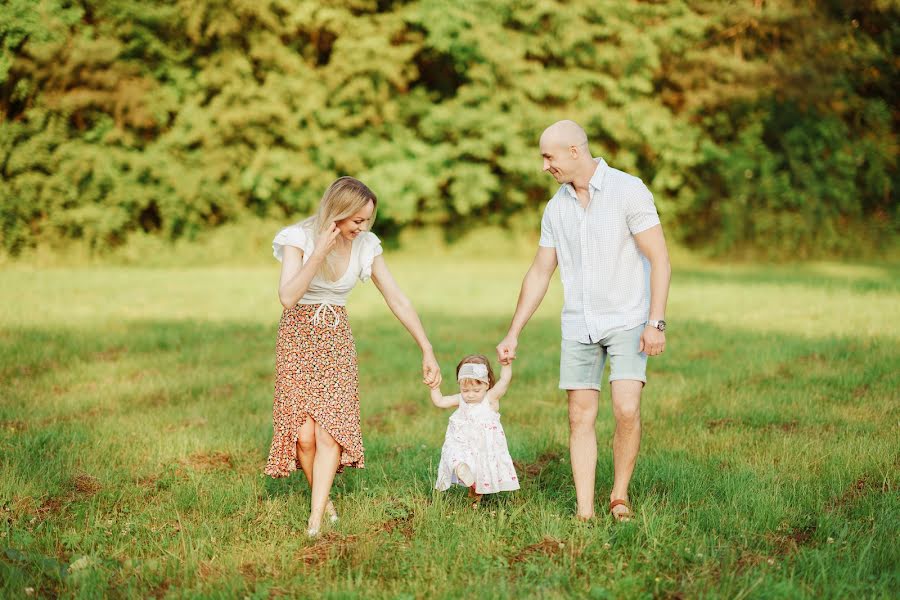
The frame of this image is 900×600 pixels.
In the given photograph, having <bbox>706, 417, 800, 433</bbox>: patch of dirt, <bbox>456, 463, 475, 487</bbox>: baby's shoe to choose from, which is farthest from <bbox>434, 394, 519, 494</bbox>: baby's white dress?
<bbox>706, 417, 800, 433</bbox>: patch of dirt

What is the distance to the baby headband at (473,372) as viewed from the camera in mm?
5160

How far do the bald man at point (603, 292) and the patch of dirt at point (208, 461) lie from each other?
2476mm

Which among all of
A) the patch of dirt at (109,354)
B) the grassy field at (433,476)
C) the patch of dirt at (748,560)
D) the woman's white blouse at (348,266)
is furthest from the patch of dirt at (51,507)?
the patch of dirt at (109,354)

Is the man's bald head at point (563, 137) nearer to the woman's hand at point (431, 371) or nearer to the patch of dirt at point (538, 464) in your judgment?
the woman's hand at point (431, 371)

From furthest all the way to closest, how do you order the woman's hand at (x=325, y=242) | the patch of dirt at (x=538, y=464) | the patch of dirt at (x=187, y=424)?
the patch of dirt at (x=187, y=424)
the patch of dirt at (x=538, y=464)
the woman's hand at (x=325, y=242)

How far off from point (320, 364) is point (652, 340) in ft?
6.25

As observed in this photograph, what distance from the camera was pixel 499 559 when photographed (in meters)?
4.41

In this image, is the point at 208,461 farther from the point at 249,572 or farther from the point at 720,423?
the point at 720,423

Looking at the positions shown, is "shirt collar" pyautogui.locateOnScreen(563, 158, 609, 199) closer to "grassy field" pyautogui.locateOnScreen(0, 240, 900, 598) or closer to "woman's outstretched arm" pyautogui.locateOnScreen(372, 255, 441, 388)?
"woman's outstretched arm" pyautogui.locateOnScreen(372, 255, 441, 388)

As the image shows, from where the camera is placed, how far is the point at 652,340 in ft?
15.7

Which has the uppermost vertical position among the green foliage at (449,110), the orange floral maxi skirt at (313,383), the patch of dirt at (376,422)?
the green foliage at (449,110)

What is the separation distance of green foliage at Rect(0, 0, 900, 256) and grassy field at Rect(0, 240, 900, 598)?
553 inches

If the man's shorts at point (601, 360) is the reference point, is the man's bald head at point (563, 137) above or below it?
above

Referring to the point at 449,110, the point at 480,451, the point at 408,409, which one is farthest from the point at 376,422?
the point at 449,110
